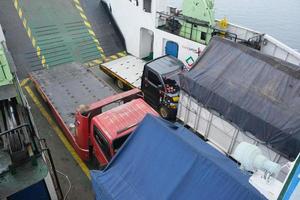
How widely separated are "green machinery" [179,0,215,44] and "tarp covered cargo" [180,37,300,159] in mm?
2529

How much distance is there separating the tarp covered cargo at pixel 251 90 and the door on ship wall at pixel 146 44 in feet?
17.4

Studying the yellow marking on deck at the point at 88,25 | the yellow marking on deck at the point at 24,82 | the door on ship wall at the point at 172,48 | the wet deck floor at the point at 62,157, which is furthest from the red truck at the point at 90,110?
the door on ship wall at the point at 172,48

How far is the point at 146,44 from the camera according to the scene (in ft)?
44.0

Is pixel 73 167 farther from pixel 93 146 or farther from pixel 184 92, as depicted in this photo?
pixel 184 92

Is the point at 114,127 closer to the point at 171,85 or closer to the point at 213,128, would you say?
the point at 213,128

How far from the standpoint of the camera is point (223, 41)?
841 cm

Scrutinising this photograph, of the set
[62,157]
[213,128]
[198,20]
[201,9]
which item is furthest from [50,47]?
[213,128]

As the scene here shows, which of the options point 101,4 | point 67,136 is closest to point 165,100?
point 67,136

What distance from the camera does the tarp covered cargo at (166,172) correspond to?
14.0ft

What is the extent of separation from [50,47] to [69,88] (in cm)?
402

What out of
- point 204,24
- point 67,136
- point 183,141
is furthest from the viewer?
point 204,24

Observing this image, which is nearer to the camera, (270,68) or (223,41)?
(270,68)

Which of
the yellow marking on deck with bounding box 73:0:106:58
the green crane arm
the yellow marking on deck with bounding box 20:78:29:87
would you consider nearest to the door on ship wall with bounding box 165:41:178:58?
the green crane arm

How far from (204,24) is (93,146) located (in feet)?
22.0
